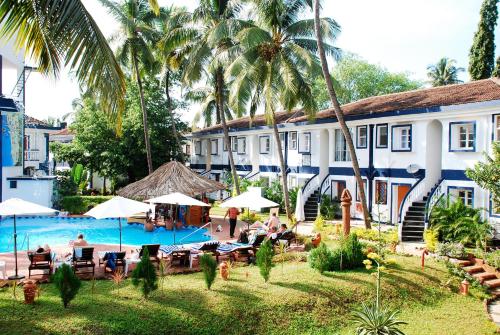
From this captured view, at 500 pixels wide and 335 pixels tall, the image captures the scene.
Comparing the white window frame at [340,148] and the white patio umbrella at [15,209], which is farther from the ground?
the white window frame at [340,148]

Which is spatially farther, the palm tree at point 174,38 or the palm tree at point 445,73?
the palm tree at point 445,73

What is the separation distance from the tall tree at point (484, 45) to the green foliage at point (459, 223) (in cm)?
1926

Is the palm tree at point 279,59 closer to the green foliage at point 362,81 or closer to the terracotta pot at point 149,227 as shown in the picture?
the terracotta pot at point 149,227

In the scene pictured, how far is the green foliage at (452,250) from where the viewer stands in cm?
1623

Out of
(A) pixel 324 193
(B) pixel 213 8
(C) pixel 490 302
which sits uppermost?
(B) pixel 213 8

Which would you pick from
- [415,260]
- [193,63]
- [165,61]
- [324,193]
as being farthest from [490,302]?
[165,61]

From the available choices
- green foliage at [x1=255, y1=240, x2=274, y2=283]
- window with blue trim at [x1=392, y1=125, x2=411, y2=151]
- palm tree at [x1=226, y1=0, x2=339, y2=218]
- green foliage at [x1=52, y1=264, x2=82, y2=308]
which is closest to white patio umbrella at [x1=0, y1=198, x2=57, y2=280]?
green foliage at [x1=52, y1=264, x2=82, y2=308]

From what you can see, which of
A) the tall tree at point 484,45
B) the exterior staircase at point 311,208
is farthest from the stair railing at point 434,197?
the tall tree at point 484,45

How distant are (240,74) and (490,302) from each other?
15.1m

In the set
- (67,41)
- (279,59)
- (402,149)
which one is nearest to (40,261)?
(67,41)

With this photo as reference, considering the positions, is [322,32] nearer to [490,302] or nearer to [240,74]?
[240,74]

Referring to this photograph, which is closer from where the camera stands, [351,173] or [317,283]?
[317,283]

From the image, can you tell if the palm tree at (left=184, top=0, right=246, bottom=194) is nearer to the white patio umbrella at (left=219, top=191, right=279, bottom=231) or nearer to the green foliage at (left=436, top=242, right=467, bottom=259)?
the white patio umbrella at (left=219, top=191, right=279, bottom=231)

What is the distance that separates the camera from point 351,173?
87.8ft
